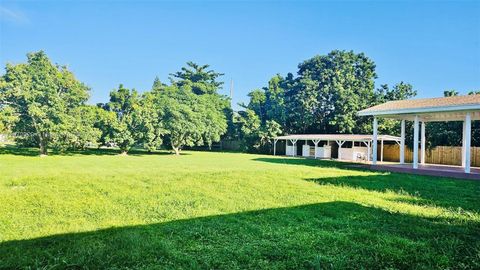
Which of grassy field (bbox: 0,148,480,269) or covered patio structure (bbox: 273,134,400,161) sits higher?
covered patio structure (bbox: 273,134,400,161)

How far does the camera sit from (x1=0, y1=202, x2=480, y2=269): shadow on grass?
3.21 metres

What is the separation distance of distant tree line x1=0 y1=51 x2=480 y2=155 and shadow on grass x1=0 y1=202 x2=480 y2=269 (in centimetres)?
1998

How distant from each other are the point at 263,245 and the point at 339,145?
22726mm

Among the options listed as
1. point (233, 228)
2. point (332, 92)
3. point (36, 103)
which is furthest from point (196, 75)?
point (233, 228)

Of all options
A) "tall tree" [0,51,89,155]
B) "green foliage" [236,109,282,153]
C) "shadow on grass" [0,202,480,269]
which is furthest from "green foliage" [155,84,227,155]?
"shadow on grass" [0,202,480,269]

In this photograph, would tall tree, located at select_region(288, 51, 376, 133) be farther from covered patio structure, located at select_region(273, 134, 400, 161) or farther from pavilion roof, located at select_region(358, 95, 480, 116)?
pavilion roof, located at select_region(358, 95, 480, 116)

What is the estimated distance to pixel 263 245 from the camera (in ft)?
12.3

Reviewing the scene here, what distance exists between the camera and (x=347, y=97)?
30859 millimetres

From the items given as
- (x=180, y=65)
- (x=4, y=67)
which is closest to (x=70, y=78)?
(x=4, y=67)

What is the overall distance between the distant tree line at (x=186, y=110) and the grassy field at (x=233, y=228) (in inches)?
662

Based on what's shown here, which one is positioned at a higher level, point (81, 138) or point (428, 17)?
point (428, 17)

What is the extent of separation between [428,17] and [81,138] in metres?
24.5

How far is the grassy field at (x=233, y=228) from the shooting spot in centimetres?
330

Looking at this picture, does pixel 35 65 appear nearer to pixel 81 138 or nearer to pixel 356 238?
pixel 81 138
